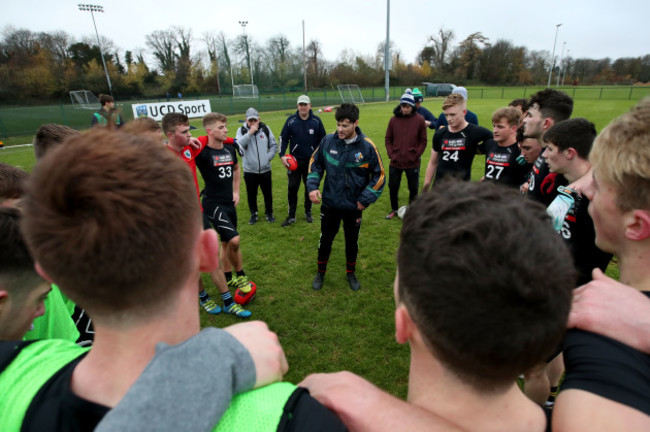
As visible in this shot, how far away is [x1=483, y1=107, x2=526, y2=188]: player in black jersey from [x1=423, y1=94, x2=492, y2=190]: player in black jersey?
1.73ft

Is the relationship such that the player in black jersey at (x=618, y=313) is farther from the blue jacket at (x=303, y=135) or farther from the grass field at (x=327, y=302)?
the blue jacket at (x=303, y=135)

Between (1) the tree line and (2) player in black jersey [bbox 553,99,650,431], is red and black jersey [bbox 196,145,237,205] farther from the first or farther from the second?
(1) the tree line

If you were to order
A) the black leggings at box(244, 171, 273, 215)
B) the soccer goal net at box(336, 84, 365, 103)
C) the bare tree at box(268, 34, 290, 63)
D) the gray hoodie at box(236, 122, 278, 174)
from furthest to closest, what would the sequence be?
the bare tree at box(268, 34, 290, 63) < the soccer goal net at box(336, 84, 365, 103) < the black leggings at box(244, 171, 273, 215) < the gray hoodie at box(236, 122, 278, 174)

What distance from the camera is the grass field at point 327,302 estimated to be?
3.43 metres

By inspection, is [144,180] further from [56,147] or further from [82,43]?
[82,43]

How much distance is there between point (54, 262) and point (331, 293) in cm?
399

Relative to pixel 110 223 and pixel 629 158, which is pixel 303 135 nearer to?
pixel 629 158

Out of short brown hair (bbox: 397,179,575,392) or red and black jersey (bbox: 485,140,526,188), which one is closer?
short brown hair (bbox: 397,179,575,392)

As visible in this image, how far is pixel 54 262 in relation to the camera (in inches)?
33.6

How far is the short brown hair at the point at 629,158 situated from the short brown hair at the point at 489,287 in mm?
640

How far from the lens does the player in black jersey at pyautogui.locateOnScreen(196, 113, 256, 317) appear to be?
14.3 feet

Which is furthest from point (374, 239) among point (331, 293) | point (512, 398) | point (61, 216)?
point (61, 216)

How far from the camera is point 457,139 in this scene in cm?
549

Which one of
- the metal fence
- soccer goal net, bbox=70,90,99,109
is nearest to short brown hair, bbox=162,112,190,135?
the metal fence
